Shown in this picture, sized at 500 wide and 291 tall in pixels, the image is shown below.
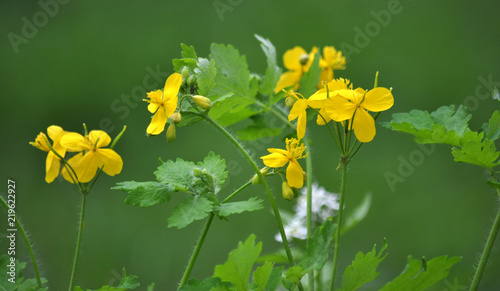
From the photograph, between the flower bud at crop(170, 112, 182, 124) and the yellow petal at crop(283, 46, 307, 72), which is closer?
the flower bud at crop(170, 112, 182, 124)

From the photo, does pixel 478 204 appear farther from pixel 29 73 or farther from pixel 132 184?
pixel 29 73

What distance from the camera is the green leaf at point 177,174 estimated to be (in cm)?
63

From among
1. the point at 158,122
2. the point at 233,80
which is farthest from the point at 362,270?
the point at 233,80

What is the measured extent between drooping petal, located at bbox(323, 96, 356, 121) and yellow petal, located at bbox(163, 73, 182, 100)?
17 centimetres

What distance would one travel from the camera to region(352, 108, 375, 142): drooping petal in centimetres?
58

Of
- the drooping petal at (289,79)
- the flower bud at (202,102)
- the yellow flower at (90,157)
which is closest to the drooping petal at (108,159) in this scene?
the yellow flower at (90,157)

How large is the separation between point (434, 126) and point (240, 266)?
29 centimetres

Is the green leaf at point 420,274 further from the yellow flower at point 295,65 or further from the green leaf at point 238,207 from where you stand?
the yellow flower at point 295,65

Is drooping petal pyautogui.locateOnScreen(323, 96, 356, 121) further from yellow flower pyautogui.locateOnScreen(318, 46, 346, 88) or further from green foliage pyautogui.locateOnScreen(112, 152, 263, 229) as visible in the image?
yellow flower pyautogui.locateOnScreen(318, 46, 346, 88)

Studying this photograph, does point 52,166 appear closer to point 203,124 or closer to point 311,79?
point 311,79

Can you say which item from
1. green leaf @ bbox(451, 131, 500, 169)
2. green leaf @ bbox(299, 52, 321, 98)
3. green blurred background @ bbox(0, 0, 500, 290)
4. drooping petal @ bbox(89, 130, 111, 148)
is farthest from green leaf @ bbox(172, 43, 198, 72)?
green blurred background @ bbox(0, 0, 500, 290)

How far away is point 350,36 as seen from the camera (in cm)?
214

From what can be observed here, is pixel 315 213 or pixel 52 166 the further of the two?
pixel 315 213

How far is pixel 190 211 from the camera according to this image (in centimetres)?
58
